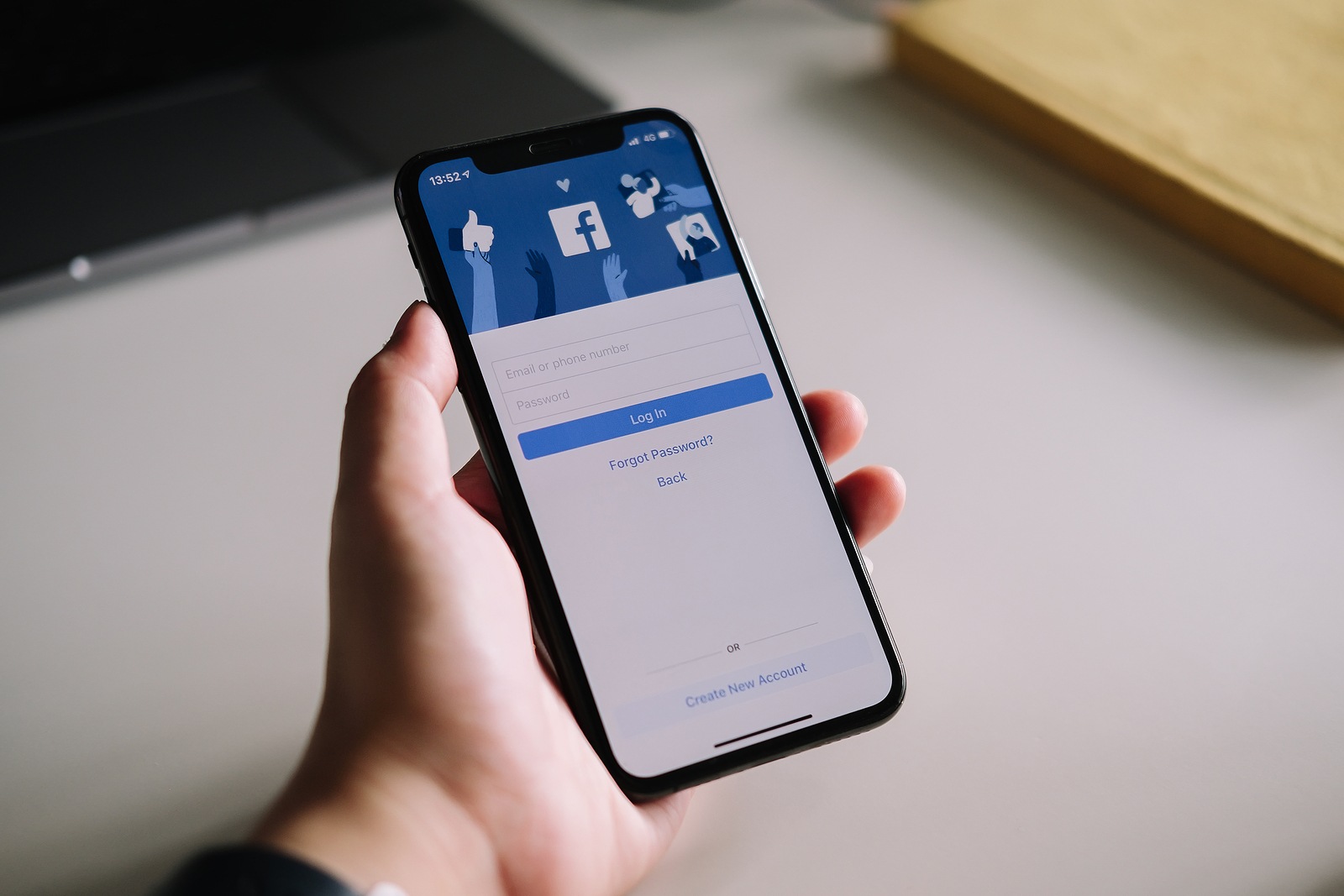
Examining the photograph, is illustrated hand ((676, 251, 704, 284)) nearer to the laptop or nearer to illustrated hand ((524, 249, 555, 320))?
illustrated hand ((524, 249, 555, 320))

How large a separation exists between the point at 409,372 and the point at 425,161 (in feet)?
0.37

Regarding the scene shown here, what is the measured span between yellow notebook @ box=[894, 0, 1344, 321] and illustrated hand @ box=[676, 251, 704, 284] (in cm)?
36

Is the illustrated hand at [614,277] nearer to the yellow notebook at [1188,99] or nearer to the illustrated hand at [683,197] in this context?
the illustrated hand at [683,197]

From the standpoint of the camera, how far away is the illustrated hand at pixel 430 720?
0.37 m

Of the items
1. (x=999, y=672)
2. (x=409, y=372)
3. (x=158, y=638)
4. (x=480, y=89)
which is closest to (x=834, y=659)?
(x=999, y=672)

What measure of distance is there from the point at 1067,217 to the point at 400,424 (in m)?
0.50

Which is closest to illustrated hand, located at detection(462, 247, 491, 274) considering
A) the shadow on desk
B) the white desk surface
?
the white desk surface

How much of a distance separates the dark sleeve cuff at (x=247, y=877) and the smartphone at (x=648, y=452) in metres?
0.12

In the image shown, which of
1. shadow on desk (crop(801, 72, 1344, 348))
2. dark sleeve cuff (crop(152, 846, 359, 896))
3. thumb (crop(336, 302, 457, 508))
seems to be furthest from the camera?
shadow on desk (crop(801, 72, 1344, 348))

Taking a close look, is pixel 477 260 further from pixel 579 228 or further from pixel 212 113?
pixel 212 113

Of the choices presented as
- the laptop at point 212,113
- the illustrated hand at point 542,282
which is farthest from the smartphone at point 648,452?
the laptop at point 212,113

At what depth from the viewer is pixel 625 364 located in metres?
0.48

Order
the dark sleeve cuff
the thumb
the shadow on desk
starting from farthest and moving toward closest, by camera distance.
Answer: the shadow on desk, the thumb, the dark sleeve cuff

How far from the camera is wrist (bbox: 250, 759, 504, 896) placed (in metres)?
0.35
